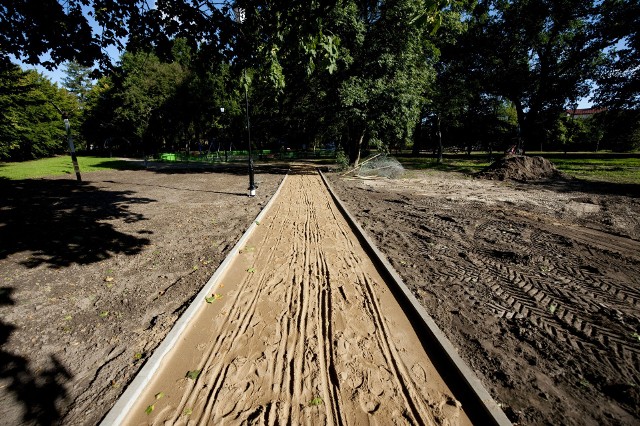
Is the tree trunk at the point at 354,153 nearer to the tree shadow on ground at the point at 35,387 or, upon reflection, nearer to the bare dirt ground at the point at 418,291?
the bare dirt ground at the point at 418,291

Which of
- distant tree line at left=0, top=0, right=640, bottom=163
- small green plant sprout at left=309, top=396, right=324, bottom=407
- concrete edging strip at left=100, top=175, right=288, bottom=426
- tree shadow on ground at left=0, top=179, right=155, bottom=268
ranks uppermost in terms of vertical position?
distant tree line at left=0, top=0, right=640, bottom=163

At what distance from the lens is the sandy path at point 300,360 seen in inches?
105

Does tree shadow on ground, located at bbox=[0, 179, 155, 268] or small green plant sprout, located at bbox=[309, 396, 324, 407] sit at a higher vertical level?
tree shadow on ground, located at bbox=[0, 179, 155, 268]

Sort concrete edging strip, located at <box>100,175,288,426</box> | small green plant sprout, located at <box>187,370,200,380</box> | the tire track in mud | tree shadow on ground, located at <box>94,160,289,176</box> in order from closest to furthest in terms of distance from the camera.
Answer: concrete edging strip, located at <box>100,175,288,426</box> → small green plant sprout, located at <box>187,370,200,380</box> → the tire track in mud → tree shadow on ground, located at <box>94,160,289,176</box>

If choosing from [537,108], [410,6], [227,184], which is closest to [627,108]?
[537,108]

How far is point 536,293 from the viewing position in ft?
15.1

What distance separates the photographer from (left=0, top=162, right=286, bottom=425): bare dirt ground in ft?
9.36

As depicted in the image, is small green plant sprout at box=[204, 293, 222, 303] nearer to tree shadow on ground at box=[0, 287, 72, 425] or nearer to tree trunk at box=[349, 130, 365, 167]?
tree shadow on ground at box=[0, 287, 72, 425]

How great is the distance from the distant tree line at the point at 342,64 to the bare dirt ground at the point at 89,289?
3.99 meters

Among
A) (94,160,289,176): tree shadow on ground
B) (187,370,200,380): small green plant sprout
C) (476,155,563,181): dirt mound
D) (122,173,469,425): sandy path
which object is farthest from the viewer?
(94,160,289,176): tree shadow on ground

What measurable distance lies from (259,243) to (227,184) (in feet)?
36.0

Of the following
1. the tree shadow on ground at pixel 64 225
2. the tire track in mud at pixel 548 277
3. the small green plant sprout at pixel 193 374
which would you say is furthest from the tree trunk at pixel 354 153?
the small green plant sprout at pixel 193 374

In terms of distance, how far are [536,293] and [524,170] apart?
17.0 meters

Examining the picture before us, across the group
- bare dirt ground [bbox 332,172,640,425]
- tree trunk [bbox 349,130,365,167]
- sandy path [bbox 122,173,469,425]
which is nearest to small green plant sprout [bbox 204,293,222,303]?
sandy path [bbox 122,173,469,425]
